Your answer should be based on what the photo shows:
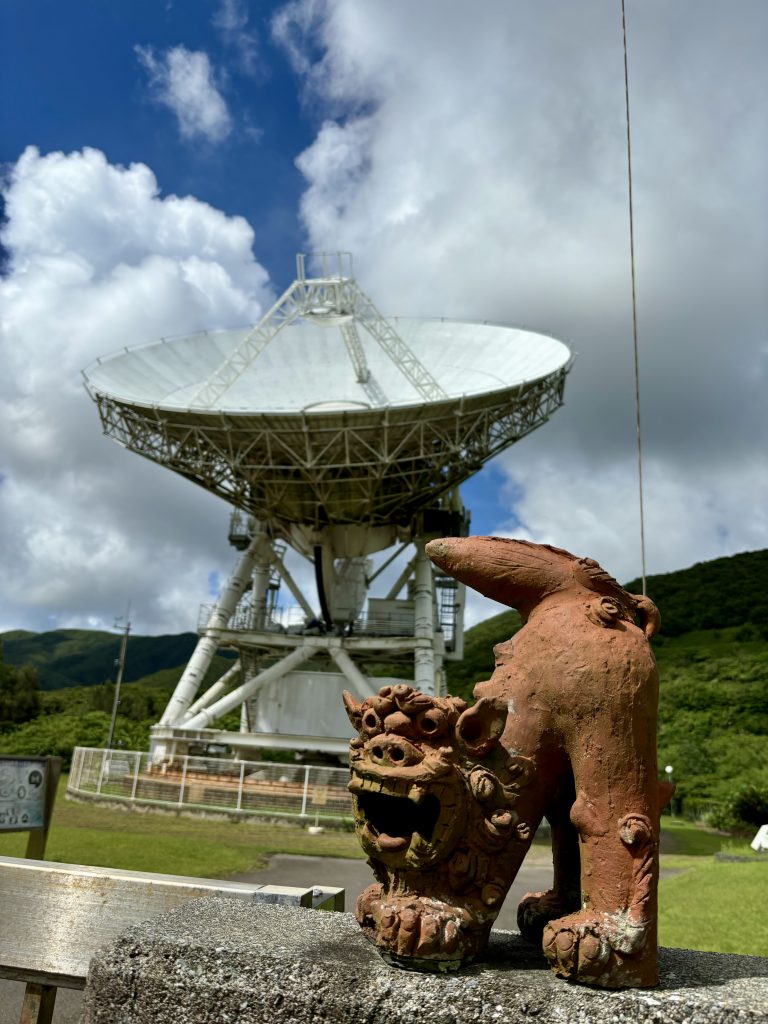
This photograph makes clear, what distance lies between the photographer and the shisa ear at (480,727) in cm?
230

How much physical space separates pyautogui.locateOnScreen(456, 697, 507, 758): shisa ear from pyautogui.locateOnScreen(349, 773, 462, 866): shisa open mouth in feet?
0.47

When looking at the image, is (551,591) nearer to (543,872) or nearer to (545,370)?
(543,872)

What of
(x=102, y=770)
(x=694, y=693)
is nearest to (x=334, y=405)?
(x=102, y=770)

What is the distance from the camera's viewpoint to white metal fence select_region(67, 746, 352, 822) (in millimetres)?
17844

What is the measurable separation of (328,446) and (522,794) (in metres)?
15.8

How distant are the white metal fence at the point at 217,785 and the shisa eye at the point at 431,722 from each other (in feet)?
52.2

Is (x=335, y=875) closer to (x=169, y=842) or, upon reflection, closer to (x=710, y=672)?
(x=169, y=842)

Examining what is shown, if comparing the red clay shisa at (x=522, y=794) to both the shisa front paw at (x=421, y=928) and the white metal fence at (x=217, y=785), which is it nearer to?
the shisa front paw at (x=421, y=928)

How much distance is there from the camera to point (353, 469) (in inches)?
782

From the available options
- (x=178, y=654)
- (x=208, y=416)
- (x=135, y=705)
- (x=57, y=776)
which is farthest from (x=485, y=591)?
(x=178, y=654)

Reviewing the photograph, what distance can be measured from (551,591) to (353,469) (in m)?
17.3

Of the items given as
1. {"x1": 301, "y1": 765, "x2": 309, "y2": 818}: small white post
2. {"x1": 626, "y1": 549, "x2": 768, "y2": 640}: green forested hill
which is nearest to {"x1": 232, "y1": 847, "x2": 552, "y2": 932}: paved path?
{"x1": 301, "y1": 765, "x2": 309, "y2": 818}: small white post

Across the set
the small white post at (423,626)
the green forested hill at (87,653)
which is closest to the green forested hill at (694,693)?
the small white post at (423,626)

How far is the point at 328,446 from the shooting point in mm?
17906
